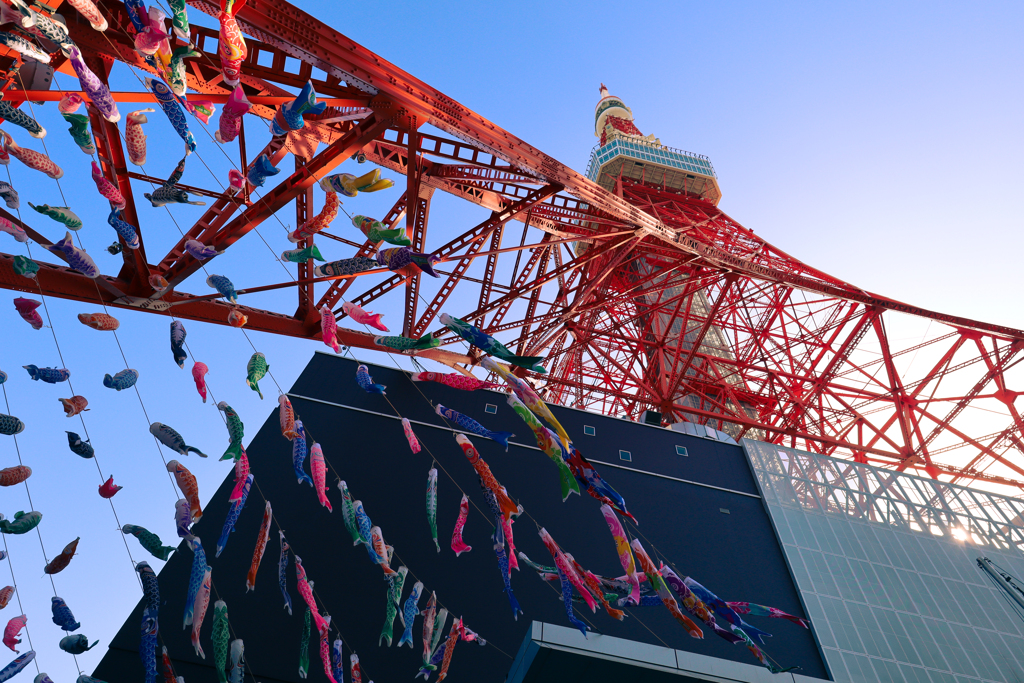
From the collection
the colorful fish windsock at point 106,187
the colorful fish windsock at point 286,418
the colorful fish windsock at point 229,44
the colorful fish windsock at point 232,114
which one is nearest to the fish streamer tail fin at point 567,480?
the colorful fish windsock at point 286,418

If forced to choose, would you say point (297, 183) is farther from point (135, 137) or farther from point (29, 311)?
point (29, 311)

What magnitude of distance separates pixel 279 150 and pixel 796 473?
15214 mm

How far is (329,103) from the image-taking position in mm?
7418

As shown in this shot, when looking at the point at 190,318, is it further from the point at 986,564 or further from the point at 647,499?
the point at 986,564

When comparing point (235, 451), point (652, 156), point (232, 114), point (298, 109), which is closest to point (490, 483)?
point (235, 451)

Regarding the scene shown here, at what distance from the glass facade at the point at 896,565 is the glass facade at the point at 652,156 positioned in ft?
64.3

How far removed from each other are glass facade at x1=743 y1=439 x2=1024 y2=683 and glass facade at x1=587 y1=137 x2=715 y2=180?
19.6m

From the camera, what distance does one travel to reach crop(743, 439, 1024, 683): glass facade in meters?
12.5

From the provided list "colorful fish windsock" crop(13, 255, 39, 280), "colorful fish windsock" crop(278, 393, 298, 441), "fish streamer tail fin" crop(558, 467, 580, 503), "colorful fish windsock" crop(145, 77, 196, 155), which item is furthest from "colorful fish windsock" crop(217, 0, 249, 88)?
"fish streamer tail fin" crop(558, 467, 580, 503)

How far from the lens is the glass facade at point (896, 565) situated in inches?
493

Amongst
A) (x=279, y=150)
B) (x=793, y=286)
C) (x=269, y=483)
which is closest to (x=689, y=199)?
(x=793, y=286)

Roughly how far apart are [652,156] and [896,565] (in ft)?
79.2

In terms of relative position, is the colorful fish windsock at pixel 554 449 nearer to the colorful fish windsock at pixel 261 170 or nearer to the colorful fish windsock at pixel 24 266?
the colorful fish windsock at pixel 261 170

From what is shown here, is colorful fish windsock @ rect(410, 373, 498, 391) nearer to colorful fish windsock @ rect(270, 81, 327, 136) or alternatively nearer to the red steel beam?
the red steel beam
